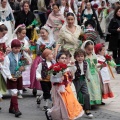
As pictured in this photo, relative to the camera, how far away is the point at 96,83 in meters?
11.4

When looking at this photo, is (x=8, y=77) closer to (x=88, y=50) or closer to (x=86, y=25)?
(x=88, y=50)

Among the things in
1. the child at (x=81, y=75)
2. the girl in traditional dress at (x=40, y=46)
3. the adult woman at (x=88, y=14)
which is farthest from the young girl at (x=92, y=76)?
the adult woman at (x=88, y=14)

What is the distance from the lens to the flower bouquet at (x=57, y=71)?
32.1 feet

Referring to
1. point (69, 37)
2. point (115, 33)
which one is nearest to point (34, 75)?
point (69, 37)

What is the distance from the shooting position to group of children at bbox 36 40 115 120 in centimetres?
1002

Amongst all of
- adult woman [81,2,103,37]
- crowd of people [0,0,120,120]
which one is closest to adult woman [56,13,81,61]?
crowd of people [0,0,120,120]

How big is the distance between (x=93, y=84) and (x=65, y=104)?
151 centimetres

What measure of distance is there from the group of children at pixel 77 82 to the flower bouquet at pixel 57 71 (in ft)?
0.25

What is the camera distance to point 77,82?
10.9m

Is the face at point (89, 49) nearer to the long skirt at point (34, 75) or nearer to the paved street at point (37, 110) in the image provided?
the paved street at point (37, 110)

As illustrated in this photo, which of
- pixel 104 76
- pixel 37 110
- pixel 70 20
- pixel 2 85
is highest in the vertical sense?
pixel 70 20

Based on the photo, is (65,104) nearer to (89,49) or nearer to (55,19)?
(89,49)

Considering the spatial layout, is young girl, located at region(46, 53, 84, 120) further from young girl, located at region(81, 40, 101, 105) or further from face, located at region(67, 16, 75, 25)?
face, located at region(67, 16, 75, 25)

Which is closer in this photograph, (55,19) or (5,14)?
(5,14)
